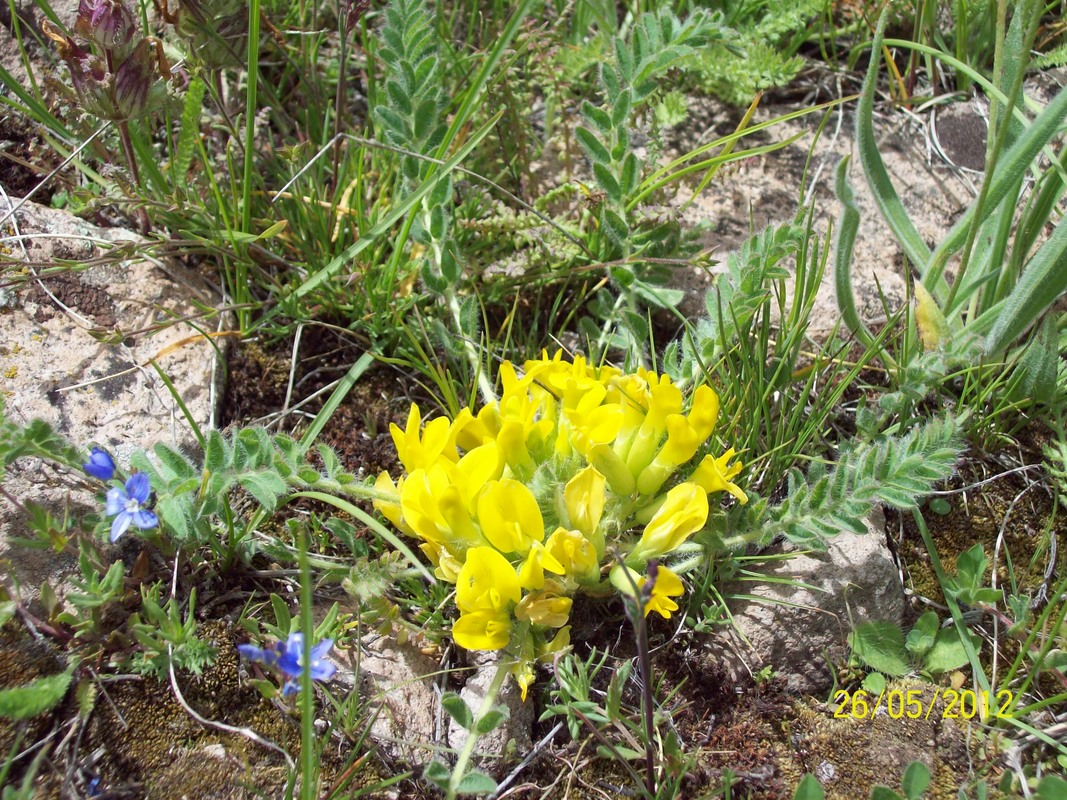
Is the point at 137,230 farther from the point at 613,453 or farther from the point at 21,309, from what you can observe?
the point at 613,453

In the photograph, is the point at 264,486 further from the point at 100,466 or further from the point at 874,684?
the point at 874,684

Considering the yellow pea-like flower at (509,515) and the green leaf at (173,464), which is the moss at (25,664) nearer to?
the green leaf at (173,464)

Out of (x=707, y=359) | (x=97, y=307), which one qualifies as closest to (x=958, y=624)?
(x=707, y=359)

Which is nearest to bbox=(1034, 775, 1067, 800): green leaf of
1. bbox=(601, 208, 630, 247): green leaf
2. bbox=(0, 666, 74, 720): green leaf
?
bbox=(601, 208, 630, 247): green leaf

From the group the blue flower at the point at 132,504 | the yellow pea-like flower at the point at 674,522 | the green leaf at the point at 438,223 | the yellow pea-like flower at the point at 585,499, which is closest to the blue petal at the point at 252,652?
the blue flower at the point at 132,504

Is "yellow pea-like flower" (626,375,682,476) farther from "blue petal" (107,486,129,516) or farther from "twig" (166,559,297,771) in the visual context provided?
"blue petal" (107,486,129,516)

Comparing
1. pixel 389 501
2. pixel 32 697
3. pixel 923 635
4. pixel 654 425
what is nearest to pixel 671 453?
pixel 654 425
